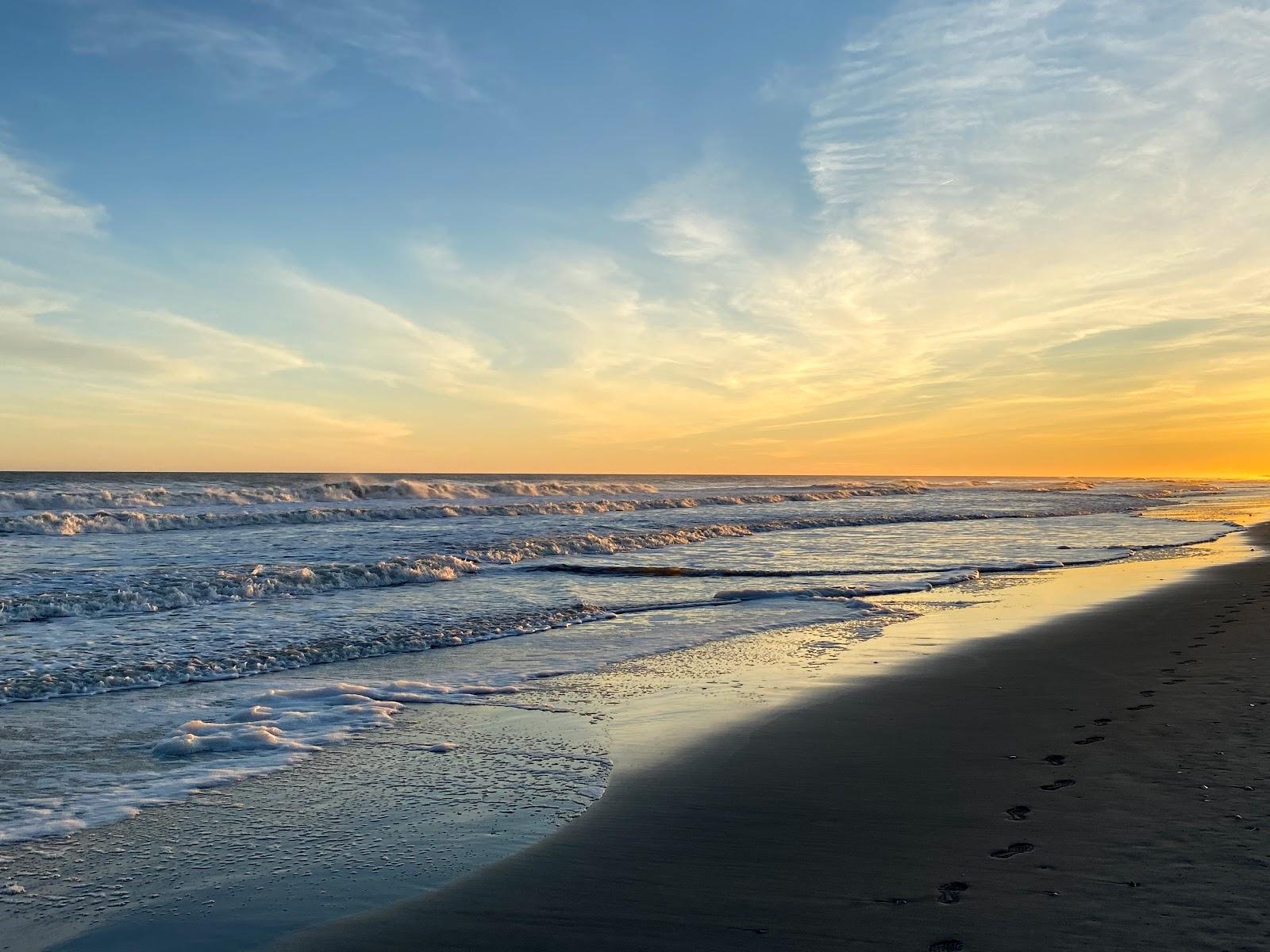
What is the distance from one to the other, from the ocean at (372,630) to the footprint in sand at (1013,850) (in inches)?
86.8

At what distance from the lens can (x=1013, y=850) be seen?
407cm

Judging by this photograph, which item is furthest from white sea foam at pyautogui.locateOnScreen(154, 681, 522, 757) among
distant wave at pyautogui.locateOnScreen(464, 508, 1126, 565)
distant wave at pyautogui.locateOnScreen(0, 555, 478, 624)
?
distant wave at pyautogui.locateOnScreen(464, 508, 1126, 565)

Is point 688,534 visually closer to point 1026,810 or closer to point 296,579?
point 296,579

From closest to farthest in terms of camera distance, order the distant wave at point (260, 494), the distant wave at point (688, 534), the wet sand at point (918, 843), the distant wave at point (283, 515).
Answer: the wet sand at point (918, 843) → the distant wave at point (688, 534) → the distant wave at point (283, 515) → the distant wave at point (260, 494)

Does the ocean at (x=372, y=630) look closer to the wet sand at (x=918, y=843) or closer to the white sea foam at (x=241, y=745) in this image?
the white sea foam at (x=241, y=745)

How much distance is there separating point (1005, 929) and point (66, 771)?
18.7 feet

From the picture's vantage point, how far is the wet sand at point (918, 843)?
341 cm

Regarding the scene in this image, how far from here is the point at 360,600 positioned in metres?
13.7

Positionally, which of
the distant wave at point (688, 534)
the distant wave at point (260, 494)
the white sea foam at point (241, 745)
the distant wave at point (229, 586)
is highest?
the distant wave at point (260, 494)

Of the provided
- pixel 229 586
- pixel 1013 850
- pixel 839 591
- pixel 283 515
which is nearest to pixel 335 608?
pixel 229 586

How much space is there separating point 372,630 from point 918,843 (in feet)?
27.2

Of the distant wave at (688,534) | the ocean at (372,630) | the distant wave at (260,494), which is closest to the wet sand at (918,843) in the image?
the ocean at (372,630)

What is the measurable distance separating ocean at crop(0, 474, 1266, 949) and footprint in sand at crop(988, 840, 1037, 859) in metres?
2.20

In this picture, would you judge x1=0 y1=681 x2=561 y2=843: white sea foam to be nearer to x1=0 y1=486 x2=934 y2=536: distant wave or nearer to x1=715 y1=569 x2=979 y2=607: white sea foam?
x1=715 y1=569 x2=979 y2=607: white sea foam
